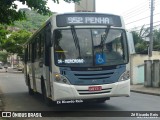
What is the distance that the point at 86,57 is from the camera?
12.3m

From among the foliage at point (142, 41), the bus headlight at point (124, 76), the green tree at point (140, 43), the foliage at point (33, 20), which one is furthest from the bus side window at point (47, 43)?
the foliage at point (142, 41)

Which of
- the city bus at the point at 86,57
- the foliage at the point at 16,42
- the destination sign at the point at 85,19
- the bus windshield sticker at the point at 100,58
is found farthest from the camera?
the foliage at the point at 16,42

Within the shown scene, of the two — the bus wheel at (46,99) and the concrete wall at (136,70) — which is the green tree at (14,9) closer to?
the bus wheel at (46,99)

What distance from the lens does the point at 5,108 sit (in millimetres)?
15289

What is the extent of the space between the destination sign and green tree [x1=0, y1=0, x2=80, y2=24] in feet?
5.96

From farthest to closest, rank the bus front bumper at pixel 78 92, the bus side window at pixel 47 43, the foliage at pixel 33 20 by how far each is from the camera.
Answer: the foliage at pixel 33 20 < the bus side window at pixel 47 43 < the bus front bumper at pixel 78 92

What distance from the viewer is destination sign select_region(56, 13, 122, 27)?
12.7m

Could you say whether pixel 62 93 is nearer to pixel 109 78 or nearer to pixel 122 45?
pixel 109 78

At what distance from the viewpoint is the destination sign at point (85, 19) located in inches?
500

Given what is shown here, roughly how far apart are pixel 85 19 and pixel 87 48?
1072 millimetres

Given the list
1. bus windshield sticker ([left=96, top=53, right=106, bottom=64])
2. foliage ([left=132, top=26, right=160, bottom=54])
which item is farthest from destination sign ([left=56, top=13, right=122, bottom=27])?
foliage ([left=132, top=26, right=160, bottom=54])

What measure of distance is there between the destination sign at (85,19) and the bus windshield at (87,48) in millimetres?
237

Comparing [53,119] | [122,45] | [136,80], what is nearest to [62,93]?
[53,119]

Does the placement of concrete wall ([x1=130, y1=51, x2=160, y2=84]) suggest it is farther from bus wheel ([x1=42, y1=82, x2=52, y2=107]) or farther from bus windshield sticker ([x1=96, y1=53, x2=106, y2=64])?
bus windshield sticker ([x1=96, y1=53, x2=106, y2=64])
